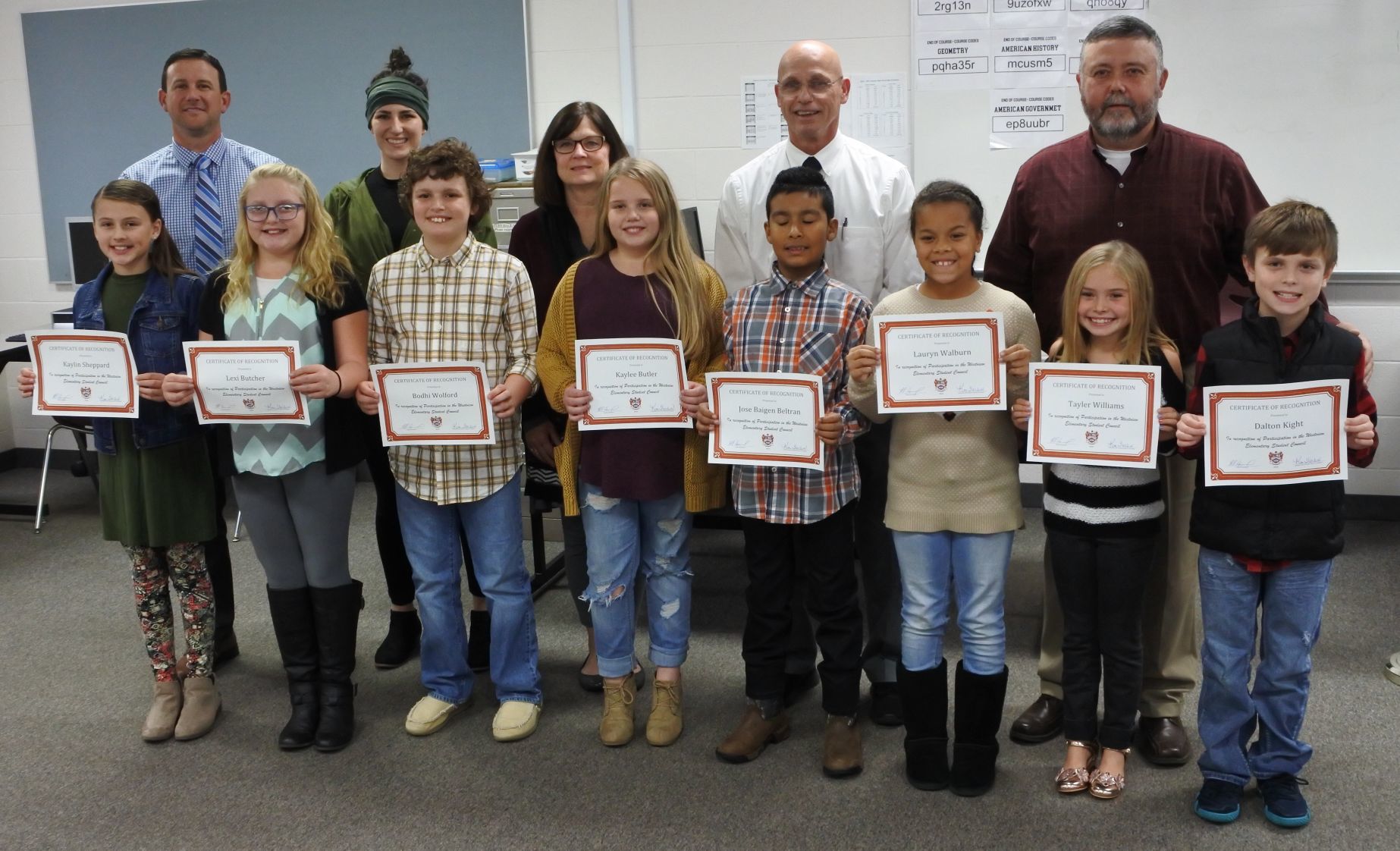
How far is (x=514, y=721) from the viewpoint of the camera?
2.79 meters

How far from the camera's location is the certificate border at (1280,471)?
2082 millimetres

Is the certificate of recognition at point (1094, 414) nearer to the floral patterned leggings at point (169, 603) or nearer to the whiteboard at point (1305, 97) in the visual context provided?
the floral patterned leggings at point (169, 603)

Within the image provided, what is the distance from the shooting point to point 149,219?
268 cm

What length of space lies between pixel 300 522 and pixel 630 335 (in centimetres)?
95

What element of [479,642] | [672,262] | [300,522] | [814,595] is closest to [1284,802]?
[814,595]

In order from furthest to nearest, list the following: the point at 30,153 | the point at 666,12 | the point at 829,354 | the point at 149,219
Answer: the point at 30,153 → the point at 666,12 → the point at 149,219 → the point at 829,354

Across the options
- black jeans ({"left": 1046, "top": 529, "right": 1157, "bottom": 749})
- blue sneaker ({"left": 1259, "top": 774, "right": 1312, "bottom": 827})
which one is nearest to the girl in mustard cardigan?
black jeans ({"left": 1046, "top": 529, "right": 1157, "bottom": 749})

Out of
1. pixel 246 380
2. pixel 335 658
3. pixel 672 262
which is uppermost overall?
pixel 672 262

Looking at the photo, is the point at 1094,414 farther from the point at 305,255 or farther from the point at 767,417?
the point at 305,255

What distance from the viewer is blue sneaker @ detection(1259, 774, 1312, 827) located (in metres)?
2.27

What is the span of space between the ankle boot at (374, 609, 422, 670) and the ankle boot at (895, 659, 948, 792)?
1.54 metres

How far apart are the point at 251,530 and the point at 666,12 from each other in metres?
3.08

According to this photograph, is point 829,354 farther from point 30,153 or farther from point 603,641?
point 30,153

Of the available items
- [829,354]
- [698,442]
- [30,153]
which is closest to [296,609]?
[698,442]
